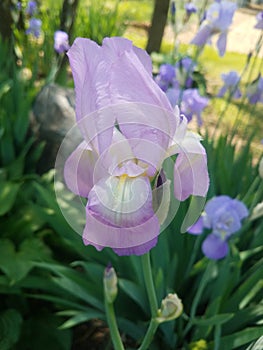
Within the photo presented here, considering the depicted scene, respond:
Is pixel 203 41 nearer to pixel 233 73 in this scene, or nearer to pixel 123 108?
pixel 233 73

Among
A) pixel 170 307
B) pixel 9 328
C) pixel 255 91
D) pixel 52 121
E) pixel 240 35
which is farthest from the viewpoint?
pixel 240 35

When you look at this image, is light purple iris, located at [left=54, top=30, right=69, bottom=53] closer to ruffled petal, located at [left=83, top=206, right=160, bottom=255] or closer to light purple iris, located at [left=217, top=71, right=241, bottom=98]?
light purple iris, located at [left=217, top=71, right=241, bottom=98]

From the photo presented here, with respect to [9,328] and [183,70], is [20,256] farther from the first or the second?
[183,70]

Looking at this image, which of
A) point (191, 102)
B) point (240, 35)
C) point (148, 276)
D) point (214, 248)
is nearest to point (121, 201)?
point (148, 276)

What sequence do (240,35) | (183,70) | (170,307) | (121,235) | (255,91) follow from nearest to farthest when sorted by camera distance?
1. (121,235)
2. (170,307)
3. (255,91)
4. (183,70)
5. (240,35)

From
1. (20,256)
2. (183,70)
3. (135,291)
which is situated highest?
(183,70)

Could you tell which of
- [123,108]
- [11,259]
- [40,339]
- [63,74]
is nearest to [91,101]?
[123,108]

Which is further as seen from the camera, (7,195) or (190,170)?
(7,195)

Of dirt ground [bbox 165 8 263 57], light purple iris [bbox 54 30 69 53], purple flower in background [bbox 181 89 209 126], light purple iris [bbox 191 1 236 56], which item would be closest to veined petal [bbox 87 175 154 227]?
purple flower in background [bbox 181 89 209 126]
